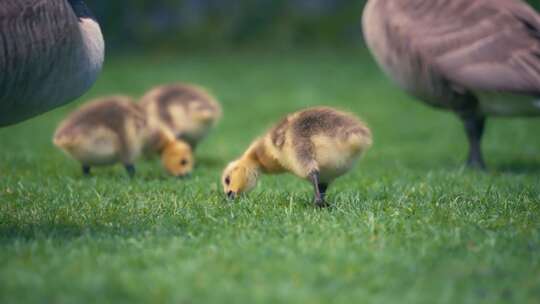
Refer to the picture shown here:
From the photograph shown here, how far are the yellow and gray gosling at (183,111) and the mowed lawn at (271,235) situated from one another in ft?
1.43

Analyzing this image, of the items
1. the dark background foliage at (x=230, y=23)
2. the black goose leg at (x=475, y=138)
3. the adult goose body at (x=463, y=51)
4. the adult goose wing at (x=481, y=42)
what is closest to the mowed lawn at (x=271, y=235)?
the black goose leg at (x=475, y=138)

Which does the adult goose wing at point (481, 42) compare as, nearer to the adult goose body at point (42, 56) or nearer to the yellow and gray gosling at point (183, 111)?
the yellow and gray gosling at point (183, 111)

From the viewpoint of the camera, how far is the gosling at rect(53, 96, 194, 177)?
6945mm

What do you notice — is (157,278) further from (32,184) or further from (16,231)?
(32,184)

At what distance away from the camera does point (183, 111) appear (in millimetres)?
8656

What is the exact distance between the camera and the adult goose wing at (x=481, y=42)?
21.9ft

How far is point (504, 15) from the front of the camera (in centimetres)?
712

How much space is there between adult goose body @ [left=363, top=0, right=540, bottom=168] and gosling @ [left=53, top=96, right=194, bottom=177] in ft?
8.19

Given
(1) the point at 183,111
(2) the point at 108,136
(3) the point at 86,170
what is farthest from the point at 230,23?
(2) the point at 108,136

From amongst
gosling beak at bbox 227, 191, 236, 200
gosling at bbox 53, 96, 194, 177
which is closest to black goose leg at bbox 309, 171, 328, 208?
gosling beak at bbox 227, 191, 236, 200

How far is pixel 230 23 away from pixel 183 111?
44.0 feet

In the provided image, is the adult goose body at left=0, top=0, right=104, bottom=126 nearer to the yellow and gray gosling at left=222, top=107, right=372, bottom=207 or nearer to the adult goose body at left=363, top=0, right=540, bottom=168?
the yellow and gray gosling at left=222, top=107, right=372, bottom=207

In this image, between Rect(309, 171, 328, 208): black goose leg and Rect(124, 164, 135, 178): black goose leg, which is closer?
Rect(309, 171, 328, 208): black goose leg

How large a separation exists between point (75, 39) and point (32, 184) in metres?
1.96
